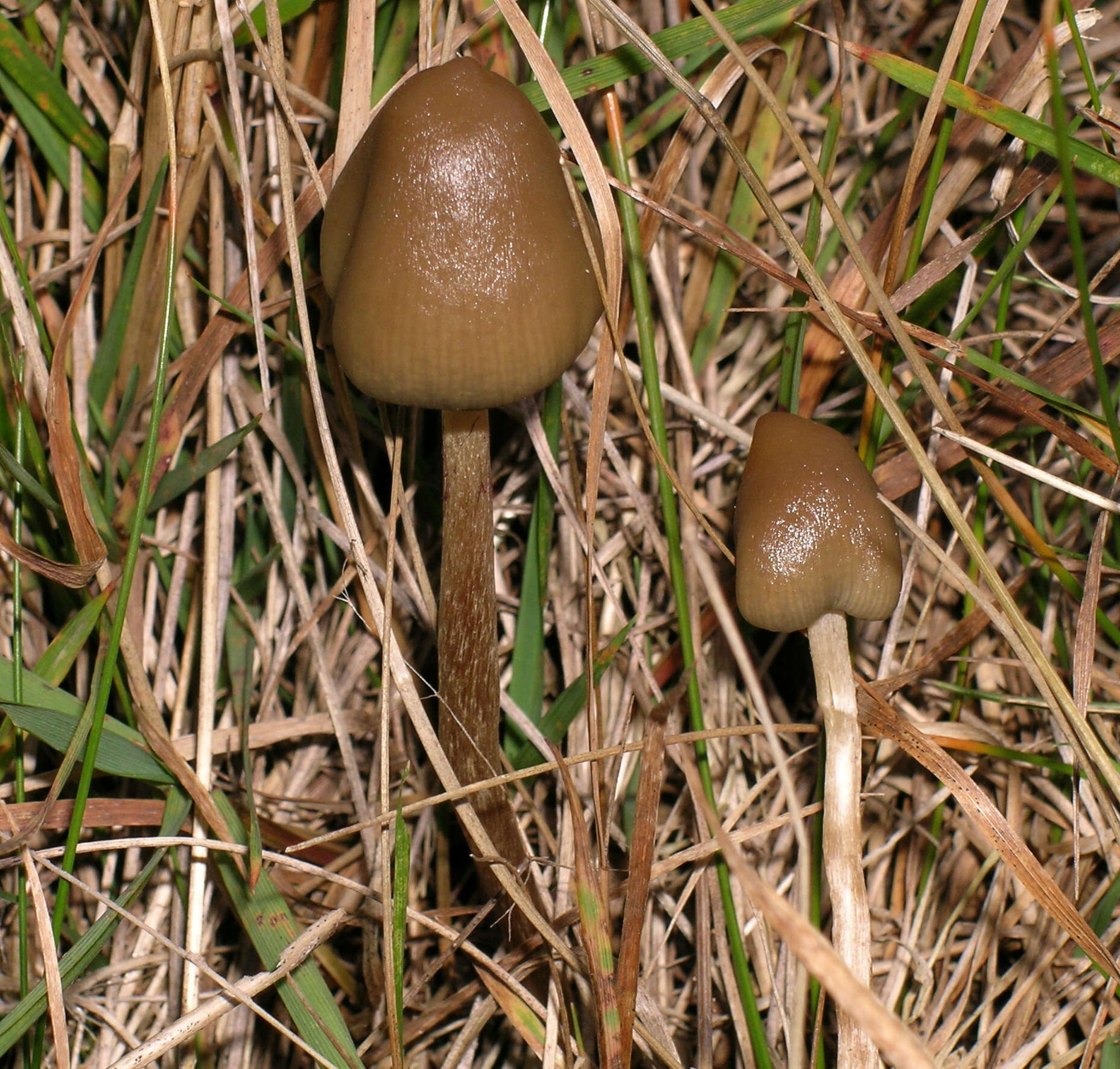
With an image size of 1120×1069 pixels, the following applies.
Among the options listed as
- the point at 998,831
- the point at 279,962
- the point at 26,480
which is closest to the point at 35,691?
the point at 26,480

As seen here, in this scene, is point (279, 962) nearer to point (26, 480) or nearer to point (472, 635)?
point (472, 635)

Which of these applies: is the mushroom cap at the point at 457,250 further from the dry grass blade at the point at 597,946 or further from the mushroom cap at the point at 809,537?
the dry grass blade at the point at 597,946

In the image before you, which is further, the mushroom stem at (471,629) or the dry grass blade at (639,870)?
the mushroom stem at (471,629)

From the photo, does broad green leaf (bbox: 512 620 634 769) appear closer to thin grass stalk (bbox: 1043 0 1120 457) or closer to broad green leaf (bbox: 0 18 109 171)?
thin grass stalk (bbox: 1043 0 1120 457)

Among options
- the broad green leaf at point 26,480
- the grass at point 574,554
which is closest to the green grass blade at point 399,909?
the grass at point 574,554

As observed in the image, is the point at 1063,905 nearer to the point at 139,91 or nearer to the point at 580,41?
the point at 580,41
